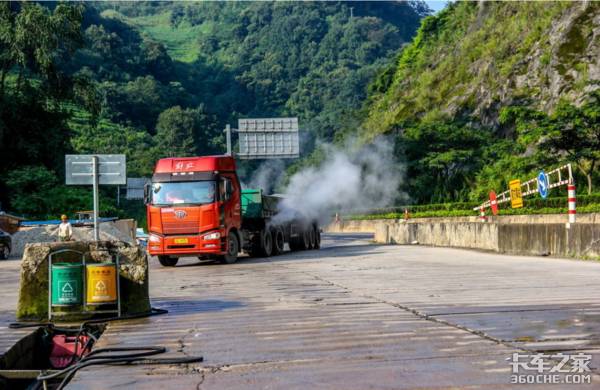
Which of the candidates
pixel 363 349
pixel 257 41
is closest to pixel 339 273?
pixel 363 349

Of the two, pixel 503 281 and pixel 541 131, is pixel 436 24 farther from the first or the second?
pixel 503 281

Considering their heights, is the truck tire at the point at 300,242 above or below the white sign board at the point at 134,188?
below

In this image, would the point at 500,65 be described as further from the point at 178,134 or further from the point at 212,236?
the point at 178,134

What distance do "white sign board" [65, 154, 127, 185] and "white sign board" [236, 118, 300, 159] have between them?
2786 centimetres

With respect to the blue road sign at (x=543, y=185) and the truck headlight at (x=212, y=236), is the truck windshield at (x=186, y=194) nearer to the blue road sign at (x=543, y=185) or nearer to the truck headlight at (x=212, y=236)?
the truck headlight at (x=212, y=236)

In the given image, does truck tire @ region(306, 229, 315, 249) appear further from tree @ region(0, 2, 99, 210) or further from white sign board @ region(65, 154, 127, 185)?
tree @ region(0, 2, 99, 210)

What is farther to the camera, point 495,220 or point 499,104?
point 499,104

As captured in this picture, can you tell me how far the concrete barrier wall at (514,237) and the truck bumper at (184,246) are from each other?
8.07m

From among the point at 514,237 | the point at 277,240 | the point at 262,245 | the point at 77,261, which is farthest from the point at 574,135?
the point at 77,261

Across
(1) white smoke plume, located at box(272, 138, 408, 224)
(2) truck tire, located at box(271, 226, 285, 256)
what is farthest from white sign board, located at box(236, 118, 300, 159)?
(2) truck tire, located at box(271, 226, 285, 256)

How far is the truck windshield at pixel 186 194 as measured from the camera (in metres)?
18.6

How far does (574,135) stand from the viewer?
30562mm

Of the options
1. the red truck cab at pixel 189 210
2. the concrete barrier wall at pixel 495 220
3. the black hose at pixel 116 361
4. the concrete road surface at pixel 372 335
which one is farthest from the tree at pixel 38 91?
the black hose at pixel 116 361

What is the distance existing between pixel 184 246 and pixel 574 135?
20.2 meters
